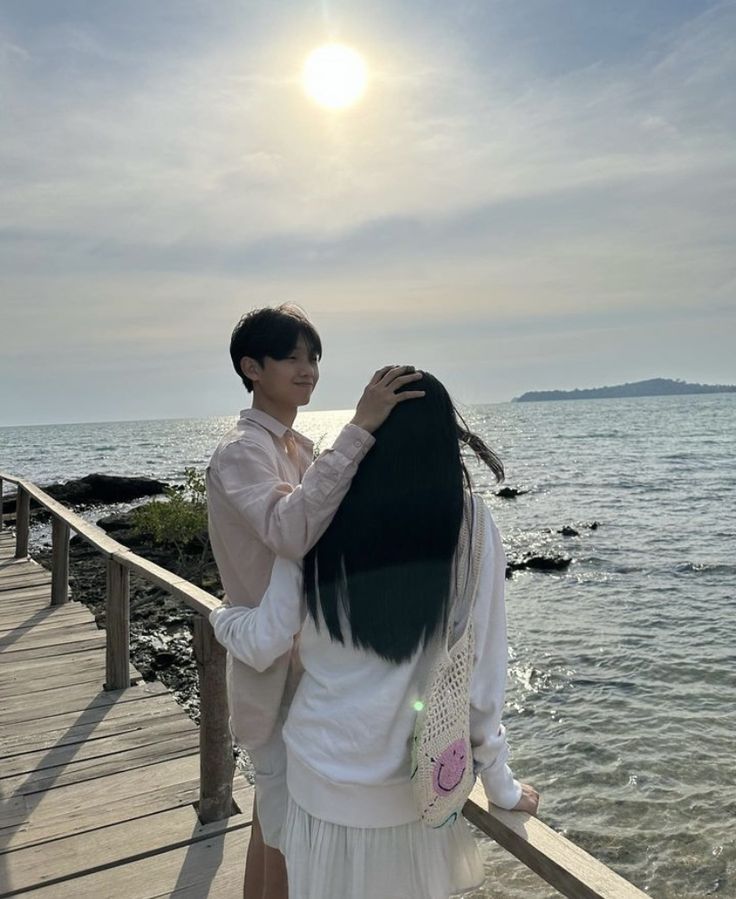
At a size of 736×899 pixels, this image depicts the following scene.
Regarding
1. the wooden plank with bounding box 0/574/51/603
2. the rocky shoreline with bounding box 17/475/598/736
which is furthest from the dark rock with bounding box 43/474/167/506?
the wooden plank with bounding box 0/574/51/603

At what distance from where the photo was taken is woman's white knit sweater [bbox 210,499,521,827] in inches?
62.2

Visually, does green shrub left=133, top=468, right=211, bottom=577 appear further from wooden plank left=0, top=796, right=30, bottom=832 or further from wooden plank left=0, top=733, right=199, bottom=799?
wooden plank left=0, top=796, right=30, bottom=832

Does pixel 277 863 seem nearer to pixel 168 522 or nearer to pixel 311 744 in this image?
pixel 311 744

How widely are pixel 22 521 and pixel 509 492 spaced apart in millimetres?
21605

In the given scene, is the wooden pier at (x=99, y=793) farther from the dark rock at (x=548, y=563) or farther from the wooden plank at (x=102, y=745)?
the dark rock at (x=548, y=563)

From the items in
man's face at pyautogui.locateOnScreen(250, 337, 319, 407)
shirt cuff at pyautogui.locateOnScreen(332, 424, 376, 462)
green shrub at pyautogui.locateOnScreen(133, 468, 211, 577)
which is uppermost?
man's face at pyautogui.locateOnScreen(250, 337, 319, 407)

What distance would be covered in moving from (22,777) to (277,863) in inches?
94.9

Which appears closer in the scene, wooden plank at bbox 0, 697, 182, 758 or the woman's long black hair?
the woman's long black hair

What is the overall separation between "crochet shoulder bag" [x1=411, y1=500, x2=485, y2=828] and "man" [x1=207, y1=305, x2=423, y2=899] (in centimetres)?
34

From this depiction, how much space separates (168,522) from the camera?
1394 cm

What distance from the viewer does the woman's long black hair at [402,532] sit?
1518 millimetres

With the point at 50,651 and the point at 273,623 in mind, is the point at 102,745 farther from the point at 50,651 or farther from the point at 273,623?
the point at 273,623

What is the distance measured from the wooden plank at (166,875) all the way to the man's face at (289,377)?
2.14m

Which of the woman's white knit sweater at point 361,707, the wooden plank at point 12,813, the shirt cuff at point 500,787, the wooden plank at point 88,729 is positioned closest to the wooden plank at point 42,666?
the wooden plank at point 88,729
